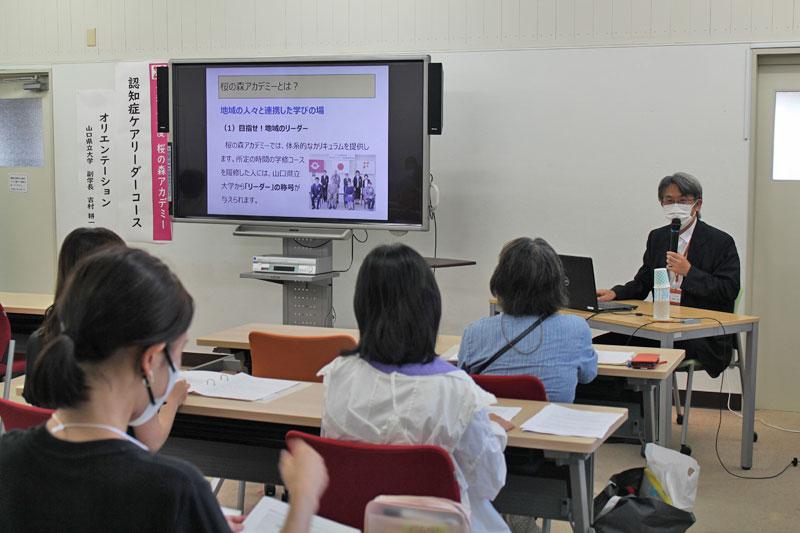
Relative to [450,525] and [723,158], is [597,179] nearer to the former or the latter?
[723,158]

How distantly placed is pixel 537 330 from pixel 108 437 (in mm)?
1894

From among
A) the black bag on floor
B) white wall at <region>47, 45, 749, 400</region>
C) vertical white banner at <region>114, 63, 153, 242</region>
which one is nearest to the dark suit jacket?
white wall at <region>47, 45, 749, 400</region>

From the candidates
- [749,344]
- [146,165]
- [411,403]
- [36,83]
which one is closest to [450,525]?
A: [411,403]

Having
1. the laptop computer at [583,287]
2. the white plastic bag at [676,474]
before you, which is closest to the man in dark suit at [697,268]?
the laptop computer at [583,287]

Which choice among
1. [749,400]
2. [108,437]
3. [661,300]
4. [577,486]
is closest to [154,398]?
[108,437]

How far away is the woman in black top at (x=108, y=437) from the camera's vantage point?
3.93ft

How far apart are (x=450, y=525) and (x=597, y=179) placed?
4248 mm

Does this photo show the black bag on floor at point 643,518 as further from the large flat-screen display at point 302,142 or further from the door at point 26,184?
the door at point 26,184

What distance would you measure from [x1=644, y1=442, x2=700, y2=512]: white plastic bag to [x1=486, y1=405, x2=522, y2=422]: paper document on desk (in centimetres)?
66

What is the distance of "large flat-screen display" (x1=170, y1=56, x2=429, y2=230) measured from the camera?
5215mm

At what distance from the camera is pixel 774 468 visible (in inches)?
172

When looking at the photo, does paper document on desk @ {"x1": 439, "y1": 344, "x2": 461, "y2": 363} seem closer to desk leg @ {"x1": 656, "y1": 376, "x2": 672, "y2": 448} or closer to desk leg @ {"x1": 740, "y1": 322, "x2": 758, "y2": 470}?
desk leg @ {"x1": 656, "y1": 376, "x2": 672, "y2": 448}

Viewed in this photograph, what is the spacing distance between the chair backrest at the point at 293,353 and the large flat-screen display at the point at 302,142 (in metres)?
1.84

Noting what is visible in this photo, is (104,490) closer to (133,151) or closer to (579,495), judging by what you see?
(579,495)
